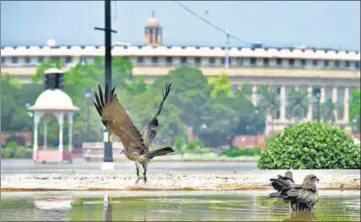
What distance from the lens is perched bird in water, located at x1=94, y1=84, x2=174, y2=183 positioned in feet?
58.0

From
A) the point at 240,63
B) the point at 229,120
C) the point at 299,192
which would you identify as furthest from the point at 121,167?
the point at 240,63

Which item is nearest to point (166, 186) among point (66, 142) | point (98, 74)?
point (66, 142)

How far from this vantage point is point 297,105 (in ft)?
476

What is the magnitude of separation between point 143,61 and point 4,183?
132436mm

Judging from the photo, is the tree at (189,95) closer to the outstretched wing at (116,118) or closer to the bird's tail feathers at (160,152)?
the bird's tail feathers at (160,152)

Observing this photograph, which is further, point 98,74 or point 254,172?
point 98,74

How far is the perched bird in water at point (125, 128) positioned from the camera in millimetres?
17672

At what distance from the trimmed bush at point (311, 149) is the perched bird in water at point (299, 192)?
1048 centimetres

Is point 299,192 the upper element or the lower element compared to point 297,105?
lower

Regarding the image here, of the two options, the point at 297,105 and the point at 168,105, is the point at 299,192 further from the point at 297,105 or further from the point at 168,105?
the point at 297,105

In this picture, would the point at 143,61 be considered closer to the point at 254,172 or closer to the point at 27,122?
the point at 27,122

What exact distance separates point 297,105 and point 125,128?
420 ft

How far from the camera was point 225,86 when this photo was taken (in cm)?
13362

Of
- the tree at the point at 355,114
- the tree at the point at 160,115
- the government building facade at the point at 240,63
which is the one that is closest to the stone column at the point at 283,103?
the government building facade at the point at 240,63
